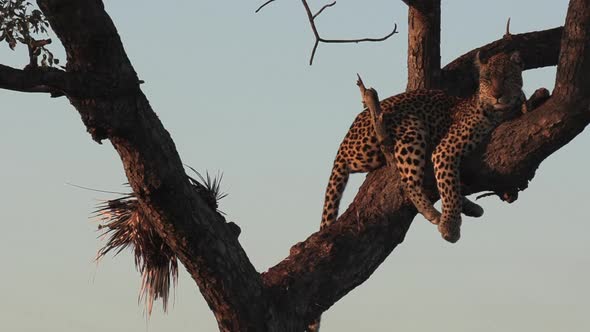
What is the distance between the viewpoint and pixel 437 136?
9.37 meters

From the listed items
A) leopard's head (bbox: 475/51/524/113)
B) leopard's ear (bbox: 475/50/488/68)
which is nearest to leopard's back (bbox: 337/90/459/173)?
leopard's head (bbox: 475/51/524/113)

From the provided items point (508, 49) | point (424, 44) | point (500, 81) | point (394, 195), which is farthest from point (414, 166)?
point (508, 49)

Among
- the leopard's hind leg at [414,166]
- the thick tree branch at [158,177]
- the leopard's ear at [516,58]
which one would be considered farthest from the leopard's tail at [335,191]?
the leopard's ear at [516,58]

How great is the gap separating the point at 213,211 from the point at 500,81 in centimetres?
272

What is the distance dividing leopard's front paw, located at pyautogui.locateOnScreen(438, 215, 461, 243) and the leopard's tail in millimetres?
932

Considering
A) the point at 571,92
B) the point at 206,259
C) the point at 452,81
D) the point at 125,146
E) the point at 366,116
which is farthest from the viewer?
the point at 452,81

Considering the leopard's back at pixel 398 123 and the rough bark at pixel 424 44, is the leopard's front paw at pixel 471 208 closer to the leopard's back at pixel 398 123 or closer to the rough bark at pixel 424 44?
the leopard's back at pixel 398 123

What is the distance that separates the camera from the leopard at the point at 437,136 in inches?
347

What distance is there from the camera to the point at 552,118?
27.4ft

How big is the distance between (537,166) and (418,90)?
4.68 ft

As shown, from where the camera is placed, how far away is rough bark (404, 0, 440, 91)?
9.98 metres

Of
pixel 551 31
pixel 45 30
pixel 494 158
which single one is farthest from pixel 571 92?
pixel 45 30

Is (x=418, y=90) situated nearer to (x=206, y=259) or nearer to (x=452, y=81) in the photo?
(x=452, y=81)

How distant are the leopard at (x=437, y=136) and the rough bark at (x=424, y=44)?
0.44 metres
